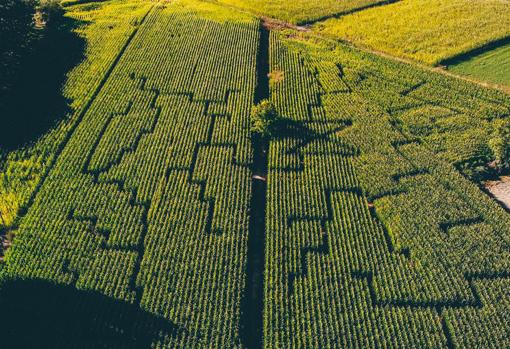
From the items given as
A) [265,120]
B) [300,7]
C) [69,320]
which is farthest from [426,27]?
[69,320]

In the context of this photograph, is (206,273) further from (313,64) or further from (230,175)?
(313,64)

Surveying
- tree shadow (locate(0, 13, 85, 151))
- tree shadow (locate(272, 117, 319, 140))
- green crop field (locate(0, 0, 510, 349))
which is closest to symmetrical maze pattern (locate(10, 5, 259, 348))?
green crop field (locate(0, 0, 510, 349))

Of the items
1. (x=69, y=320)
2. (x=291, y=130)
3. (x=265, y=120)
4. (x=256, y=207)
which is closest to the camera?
(x=69, y=320)

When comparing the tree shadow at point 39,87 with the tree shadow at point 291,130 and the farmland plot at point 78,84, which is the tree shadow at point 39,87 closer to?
the farmland plot at point 78,84

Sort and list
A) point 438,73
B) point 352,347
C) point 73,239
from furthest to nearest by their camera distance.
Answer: point 438,73 → point 73,239 → point 352,347

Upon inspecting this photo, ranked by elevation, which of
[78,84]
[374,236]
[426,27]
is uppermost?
[426,27]

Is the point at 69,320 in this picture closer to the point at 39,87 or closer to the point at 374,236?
the point at 374,236

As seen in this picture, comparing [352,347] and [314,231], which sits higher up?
[314,231]

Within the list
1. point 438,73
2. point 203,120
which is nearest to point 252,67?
point 203,120
